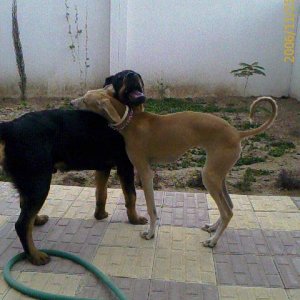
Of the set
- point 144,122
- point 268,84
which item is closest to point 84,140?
point 144,122

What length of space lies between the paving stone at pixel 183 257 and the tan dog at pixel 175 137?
145 mm

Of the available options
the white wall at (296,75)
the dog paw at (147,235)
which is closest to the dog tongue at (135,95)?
the dog paw at (147,235)

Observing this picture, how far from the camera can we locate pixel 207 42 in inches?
397

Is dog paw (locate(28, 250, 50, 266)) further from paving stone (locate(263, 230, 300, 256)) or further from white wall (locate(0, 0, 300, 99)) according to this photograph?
white wall (locate(0, 0, 300, 99))

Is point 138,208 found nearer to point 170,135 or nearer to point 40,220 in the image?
point 40,220

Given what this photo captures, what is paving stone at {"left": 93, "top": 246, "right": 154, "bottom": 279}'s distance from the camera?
3.13m

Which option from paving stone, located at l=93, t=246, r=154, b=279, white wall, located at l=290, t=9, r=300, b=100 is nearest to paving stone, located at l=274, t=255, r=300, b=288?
paving stone, located at l=93, t=246, r=154, b=279

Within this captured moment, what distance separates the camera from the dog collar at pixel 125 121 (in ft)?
11.2

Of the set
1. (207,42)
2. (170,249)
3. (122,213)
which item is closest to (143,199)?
(122,213)

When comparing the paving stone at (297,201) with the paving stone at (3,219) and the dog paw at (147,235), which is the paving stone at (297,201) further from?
the paving stone at (3,219)

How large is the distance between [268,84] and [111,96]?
24.9ft

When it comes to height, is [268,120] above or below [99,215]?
above

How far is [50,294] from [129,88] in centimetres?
165

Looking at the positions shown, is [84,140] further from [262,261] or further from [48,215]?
[262,261]
